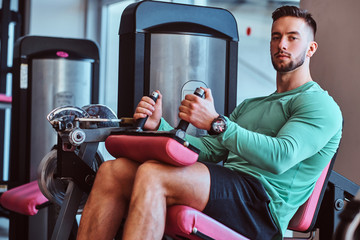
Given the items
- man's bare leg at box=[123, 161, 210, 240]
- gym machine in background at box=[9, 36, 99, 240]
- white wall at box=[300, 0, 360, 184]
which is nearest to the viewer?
man's bare leg at box=[123, 161, 210, 240]

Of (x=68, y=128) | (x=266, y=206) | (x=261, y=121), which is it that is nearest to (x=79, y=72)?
(x=68, y=128)

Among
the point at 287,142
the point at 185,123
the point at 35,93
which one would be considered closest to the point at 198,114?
the point at 185,123

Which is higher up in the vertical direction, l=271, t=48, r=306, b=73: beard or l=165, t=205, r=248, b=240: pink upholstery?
l=271, t=48, r=306, b=73: beard

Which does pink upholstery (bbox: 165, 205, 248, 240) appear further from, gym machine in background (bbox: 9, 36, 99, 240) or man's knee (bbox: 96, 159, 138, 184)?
gym machine in background (bbox: 9, 36, 99, 240)

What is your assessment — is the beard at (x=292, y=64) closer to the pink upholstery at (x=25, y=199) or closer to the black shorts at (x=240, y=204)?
the black shorts at (x=240, y=204)

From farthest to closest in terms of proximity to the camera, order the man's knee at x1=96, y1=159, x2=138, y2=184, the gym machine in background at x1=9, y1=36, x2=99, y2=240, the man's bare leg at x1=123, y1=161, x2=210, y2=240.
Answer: the gym machine in background at x1=9, y1=36, x2=99, y2=240 < the man's knee at x1=96, y1=159, x2=138, y2=184 < the man's bare leg at x1=123, y1=161, x2=210, y2=240

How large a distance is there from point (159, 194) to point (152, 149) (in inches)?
5.4

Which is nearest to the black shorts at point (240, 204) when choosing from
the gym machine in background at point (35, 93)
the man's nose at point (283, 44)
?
the man's nose at point (283, 44)

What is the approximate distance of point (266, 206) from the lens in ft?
5.29

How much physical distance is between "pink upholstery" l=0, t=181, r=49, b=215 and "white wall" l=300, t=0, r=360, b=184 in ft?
4.95

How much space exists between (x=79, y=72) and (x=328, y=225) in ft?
6.35

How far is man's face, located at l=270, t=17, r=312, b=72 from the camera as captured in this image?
1.79 m

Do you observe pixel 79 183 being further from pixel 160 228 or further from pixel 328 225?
pixel 328 225

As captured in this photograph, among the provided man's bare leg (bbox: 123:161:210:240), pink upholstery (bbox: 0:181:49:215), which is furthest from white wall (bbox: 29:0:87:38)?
man's bare leg (bbox: 123:161:210:240)
